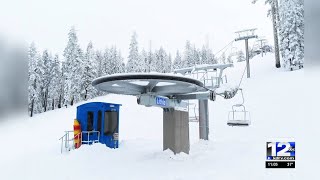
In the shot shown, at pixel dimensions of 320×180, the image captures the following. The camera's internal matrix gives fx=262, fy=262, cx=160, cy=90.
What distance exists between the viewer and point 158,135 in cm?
1927

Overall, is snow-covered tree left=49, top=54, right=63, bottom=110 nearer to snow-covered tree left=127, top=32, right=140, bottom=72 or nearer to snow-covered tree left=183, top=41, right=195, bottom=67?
snow-covered tree left=127, top=32, right=140, bottom=72

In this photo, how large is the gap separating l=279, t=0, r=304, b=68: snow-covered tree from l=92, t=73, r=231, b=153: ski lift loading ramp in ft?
43.2

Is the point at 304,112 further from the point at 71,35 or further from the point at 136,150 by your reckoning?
the point at 71,35

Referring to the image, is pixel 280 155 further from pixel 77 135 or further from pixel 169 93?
pixel 77 135

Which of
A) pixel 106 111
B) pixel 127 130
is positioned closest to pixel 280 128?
pixel 106 111

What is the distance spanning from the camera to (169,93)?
1079 centimetres

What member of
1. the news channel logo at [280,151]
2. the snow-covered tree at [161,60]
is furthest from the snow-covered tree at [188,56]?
the news channel logo at [280,151]

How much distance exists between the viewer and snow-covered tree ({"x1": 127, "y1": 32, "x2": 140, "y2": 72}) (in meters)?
52.9

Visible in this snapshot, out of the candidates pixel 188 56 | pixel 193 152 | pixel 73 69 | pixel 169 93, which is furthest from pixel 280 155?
pixel 188 56

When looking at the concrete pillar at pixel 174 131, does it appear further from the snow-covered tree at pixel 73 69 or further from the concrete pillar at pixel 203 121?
the snow-covered tree at pixel 73 69

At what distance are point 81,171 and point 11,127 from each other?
596 centimetres

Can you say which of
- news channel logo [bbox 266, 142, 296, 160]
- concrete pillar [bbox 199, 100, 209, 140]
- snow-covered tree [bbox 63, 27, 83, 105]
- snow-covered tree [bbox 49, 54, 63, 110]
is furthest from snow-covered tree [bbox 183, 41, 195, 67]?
news channel logo [bbox 266, 142, 296, 160]

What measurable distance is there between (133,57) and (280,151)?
45709 millimetres

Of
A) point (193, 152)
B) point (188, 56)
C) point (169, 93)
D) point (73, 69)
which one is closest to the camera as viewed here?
point (169, 93)
